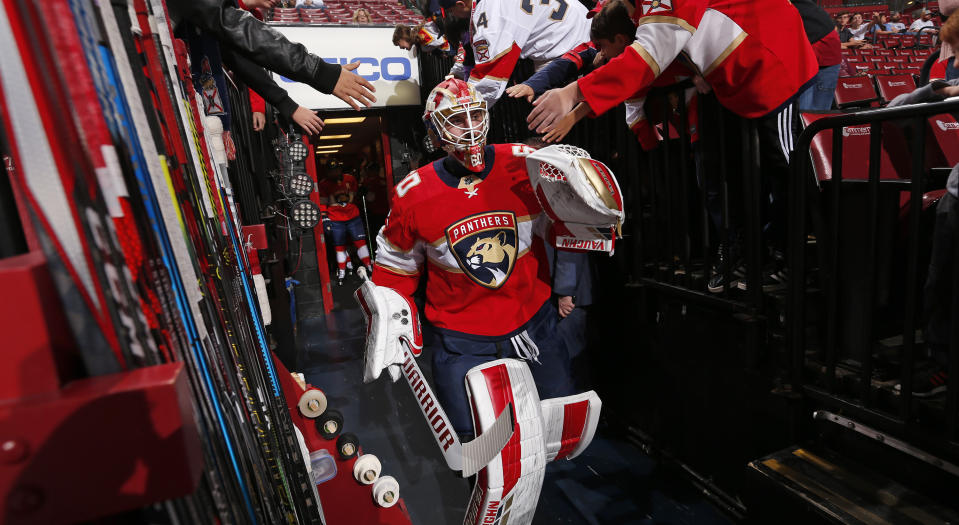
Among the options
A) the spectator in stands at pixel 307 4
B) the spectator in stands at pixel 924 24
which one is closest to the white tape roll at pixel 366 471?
the spectator in stands at pixel 307 4

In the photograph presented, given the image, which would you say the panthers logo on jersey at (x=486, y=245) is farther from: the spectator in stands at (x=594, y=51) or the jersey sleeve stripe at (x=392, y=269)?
the spectator in stands at (x=594, y=51)

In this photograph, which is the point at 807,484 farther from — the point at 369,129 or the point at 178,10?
the point at 369,129

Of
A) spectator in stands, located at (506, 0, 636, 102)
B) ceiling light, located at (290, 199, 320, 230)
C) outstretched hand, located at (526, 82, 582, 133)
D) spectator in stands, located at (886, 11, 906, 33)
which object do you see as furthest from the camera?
spectator in stands, located at (886, 11, 906, 33)

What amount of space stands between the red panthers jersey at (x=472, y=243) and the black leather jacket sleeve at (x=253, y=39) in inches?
23.4

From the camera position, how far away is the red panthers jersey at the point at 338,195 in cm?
783

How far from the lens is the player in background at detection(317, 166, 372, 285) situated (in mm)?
7844

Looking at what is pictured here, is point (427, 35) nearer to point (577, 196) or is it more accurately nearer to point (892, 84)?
point (577, 196)

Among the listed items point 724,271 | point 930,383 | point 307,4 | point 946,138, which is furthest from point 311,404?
point 307,4

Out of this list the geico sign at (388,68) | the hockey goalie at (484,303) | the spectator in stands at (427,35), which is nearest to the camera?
the hockey goalie at (484,303)

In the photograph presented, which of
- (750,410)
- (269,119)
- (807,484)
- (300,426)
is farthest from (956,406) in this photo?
(269,119)

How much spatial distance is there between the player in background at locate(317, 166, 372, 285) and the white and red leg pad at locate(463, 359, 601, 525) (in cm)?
595

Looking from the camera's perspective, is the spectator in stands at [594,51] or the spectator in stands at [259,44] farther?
the spectator in stands at [594,51]

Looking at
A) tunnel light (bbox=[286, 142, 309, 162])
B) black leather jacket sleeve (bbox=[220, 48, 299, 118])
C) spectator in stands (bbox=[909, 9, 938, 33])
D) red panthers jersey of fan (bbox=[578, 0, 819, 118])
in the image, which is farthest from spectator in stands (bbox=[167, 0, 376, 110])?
spectator in stands (bbox=[909, 9, 938, 33])

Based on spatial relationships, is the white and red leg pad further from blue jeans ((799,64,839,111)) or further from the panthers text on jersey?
blue jeans ((799,64,839,111))
